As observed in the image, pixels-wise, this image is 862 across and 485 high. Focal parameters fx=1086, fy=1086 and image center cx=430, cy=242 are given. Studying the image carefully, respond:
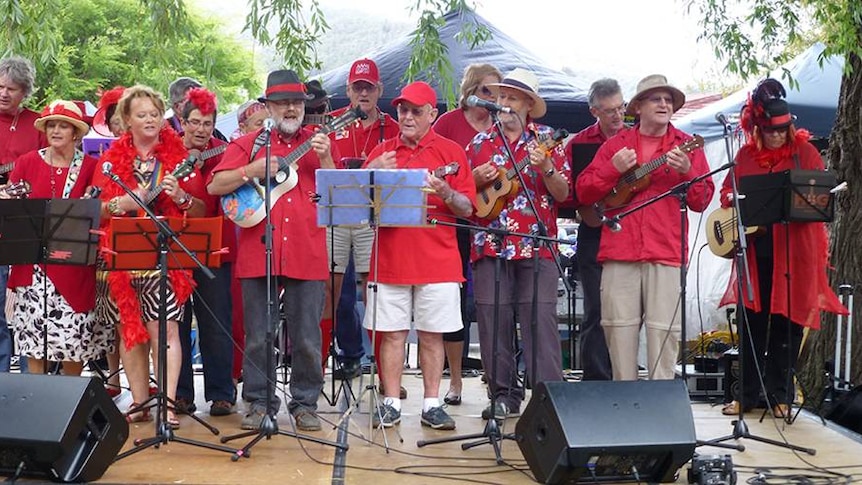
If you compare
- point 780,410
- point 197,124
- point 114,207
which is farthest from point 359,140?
point 780,410

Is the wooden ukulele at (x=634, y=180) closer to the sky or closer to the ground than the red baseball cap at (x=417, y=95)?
closer to the ground

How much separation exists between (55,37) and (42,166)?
4.13ft

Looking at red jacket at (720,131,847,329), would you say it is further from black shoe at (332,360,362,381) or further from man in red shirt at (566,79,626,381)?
black shoe at (332,360,362,381)

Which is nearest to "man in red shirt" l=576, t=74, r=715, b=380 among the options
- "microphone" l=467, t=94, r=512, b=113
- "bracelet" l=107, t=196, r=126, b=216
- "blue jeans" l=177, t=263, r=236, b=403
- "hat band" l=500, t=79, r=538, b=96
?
Answer: "hat band" l=500, t=79, r=538, b=96

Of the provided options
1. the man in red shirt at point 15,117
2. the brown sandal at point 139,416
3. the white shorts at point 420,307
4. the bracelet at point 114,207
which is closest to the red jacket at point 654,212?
the white shorts at point 420,307

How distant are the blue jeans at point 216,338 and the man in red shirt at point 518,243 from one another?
1.71 metres

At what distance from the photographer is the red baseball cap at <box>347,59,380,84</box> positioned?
26.0ft

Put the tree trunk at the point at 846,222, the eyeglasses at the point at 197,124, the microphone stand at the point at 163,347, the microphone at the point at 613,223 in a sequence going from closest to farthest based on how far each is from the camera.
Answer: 1. the microphone stand at the point at 163,347
2. the microphone at the point at 613,223
3. the eyeglasses at the point at 197,124
4. the tree trunk at the point at 846,222

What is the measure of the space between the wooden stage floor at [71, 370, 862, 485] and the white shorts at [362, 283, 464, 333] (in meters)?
0.66

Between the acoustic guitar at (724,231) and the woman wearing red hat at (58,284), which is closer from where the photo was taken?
the woman wearing red hat at (58,284)

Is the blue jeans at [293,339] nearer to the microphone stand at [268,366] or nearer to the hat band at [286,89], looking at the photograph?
the microphone stand at [268,366]

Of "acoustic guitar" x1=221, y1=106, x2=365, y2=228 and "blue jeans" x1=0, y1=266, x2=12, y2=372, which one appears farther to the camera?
"blue jeans" x1=0, y1=266, x2=12, y2=372

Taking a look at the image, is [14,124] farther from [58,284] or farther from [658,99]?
[658,99]

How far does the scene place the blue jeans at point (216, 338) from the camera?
7.26m
